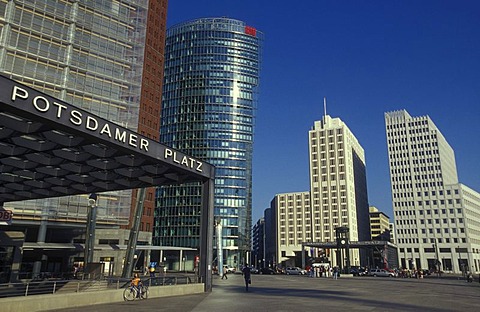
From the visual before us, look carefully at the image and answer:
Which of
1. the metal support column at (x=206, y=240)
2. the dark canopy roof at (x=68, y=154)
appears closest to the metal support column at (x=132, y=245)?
the dark canopy roof at (x=68, y=154)

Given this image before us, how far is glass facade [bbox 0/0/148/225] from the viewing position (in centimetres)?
5128

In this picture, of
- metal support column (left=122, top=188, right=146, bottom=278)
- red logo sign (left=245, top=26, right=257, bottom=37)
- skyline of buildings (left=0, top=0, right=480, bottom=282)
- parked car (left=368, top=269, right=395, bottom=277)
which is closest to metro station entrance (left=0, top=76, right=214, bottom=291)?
metal support column (left=122, top=188, right=146, bottom=278)

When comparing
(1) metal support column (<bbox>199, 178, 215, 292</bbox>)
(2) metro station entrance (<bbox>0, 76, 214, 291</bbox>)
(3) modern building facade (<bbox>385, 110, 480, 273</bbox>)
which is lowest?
(1) metal support column (<bbox>199, 178, 215, 292</bbox>)

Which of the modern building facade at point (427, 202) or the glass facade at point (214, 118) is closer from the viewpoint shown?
the glass facade at point (214, 118)

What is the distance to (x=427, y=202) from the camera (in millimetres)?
139875

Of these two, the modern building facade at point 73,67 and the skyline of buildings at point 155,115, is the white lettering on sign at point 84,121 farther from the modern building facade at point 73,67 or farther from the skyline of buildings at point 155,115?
the modern building facade at point 73,67

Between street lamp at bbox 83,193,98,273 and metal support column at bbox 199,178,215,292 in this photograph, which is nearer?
metal support column at bbox 199,178,215,292

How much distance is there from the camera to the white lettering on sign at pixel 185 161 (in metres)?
24.4

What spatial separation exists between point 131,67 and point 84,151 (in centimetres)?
4564

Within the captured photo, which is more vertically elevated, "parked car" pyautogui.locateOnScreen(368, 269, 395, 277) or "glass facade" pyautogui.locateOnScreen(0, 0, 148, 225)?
"glass facade" pyautogui.locateOnScreen(0, 0, 148, 225)

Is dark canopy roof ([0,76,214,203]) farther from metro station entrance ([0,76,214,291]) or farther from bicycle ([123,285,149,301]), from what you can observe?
bicycle ([123,285,149,301])

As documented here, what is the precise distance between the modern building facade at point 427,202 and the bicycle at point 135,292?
413 ft

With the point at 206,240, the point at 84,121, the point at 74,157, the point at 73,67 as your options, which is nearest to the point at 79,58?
the point at 73,67

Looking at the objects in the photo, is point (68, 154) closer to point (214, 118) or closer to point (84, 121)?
point (84, 121)
